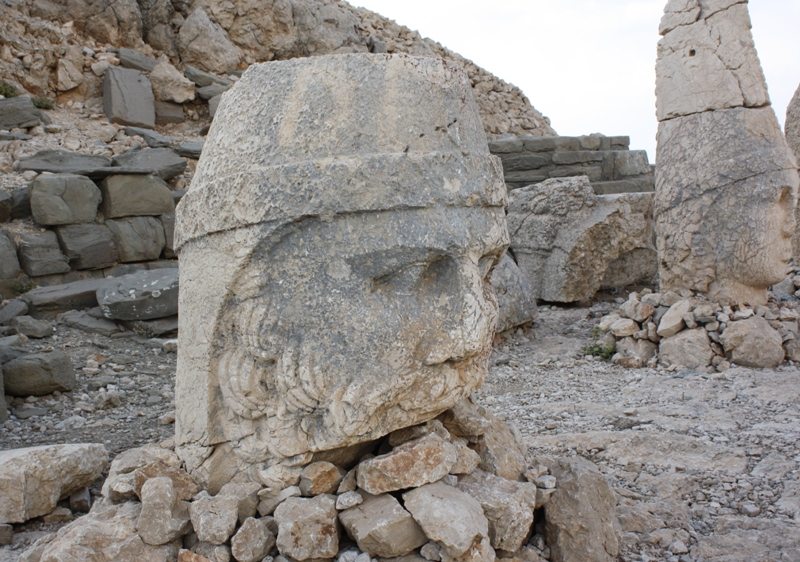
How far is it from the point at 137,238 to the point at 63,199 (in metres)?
0.87

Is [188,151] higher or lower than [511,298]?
higher

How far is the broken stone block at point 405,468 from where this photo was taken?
1.97m

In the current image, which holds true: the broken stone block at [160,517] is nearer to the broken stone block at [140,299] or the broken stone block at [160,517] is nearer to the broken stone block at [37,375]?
the broken stone block at [37,375]

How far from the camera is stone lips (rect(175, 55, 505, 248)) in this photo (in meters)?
1.91

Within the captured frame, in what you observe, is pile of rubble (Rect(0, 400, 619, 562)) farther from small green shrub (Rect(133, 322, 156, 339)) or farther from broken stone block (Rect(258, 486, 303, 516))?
small green shrub (Rect(133, 322, 156, 339))

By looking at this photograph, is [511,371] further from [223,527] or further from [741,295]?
[223,527]

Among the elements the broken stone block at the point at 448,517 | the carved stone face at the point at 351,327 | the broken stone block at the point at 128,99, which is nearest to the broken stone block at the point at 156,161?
the broken stone block at the point at 128,99

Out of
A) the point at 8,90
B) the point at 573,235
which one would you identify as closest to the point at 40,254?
the point at 8,90

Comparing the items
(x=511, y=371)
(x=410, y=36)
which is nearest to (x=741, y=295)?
(x=511, y=371)

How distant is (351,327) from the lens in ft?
6.35

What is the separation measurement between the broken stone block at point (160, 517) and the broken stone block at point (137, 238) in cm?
628

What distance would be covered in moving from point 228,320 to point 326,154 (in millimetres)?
599

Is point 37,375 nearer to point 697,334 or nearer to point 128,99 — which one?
point 697,334

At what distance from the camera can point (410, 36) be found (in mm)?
16797
